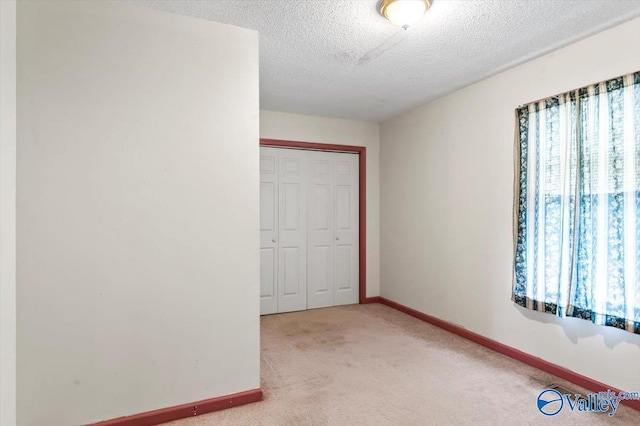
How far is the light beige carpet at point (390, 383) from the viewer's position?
6.72ft

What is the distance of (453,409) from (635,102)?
226 cm

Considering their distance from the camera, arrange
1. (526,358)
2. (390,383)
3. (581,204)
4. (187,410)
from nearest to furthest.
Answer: (187,410) → (581,204) → (390,383) → (526,358)

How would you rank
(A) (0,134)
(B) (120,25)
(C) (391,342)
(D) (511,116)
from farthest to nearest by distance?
(C) (391,342) → (D) (511,116) → (B) (120,25) → (A) (0,134)

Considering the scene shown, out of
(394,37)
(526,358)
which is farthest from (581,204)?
(394,37)

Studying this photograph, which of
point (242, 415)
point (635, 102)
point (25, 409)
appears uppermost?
point (635, 102)

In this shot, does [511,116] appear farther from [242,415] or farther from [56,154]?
[56,154]

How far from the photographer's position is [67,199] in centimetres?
189

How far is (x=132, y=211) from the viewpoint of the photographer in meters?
2.01

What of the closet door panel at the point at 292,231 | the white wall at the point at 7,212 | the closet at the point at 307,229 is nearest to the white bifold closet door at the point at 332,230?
the closet at the point at 307,229

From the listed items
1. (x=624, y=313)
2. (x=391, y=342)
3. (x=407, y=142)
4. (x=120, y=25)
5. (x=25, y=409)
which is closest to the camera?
(x=25, y=409)

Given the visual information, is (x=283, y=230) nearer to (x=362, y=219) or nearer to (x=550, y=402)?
(x=362, y=219)

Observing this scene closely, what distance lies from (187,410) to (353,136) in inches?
146

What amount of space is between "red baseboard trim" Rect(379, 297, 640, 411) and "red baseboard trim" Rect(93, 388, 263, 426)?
2130mm

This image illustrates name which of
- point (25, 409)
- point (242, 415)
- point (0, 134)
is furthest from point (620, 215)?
point (25, 409)
